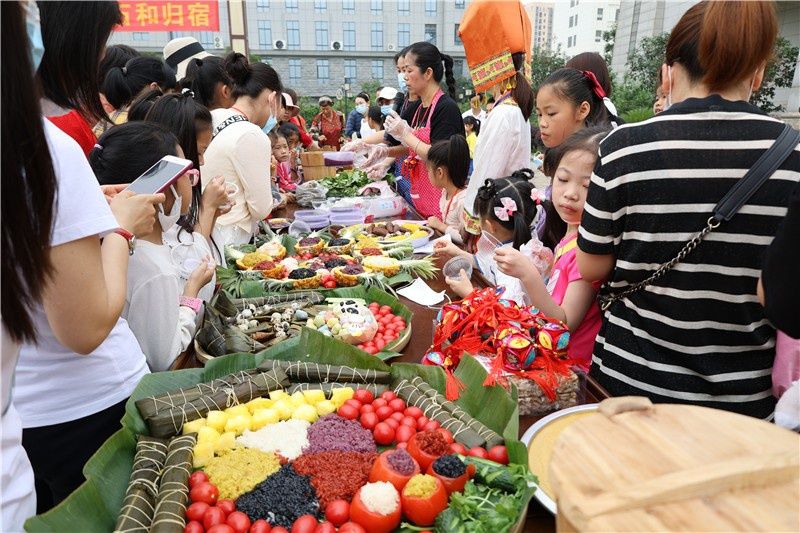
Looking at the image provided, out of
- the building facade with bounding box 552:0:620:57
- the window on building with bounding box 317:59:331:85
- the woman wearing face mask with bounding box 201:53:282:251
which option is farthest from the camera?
the building facade with bounding box 552:0:620:57

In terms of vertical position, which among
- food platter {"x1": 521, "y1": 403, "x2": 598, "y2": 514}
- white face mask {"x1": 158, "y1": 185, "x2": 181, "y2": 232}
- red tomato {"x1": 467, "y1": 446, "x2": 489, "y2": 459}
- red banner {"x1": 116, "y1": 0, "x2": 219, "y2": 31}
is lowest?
food platter {"x1": 521, "y1": 403, "x2": 598, "y2": 514}

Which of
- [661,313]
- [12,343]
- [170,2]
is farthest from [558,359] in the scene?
[170,2]

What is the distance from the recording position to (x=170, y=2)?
13766mm

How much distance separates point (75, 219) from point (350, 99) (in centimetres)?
3229

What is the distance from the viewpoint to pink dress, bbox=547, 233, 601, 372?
7.35 feet

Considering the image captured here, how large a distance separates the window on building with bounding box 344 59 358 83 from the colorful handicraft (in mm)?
41739

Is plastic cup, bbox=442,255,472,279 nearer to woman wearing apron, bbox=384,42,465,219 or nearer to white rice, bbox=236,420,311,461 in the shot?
white rice, bbox=236,420,311,461

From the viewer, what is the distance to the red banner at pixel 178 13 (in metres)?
13.5

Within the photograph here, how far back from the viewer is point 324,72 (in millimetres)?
40750

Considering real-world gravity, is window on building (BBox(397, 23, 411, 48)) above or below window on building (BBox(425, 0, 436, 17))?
below

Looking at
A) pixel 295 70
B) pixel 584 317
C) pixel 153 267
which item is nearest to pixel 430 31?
pixel 295 70

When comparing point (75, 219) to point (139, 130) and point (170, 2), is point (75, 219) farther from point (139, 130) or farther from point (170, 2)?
point (170, 2)

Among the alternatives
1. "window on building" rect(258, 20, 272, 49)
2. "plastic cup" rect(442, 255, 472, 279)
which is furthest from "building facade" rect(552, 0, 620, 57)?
"plastic cup" rect(442, 255, 472, 279)

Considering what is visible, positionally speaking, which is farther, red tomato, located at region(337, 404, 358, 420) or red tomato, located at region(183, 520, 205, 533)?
red tomato, located at region(337, 404, 358, 420)
